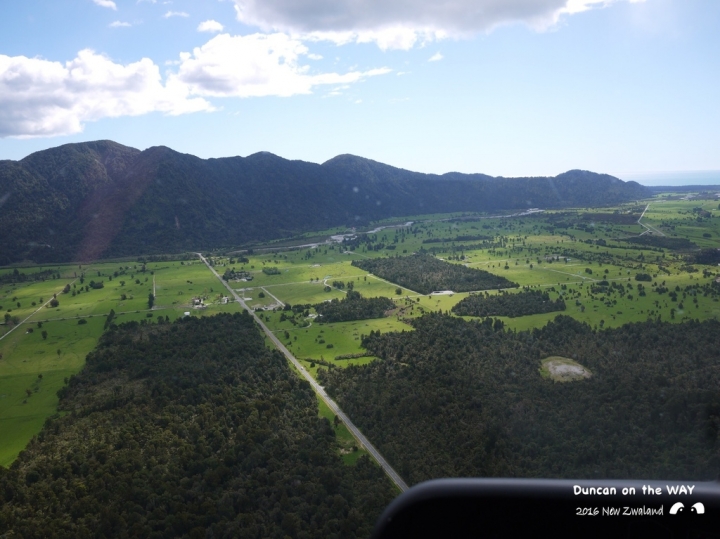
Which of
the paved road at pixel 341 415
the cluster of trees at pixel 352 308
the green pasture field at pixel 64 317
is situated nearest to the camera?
the paved road at pixel 341 415

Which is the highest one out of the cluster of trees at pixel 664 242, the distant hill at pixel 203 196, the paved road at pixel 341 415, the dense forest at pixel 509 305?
the distant hill at pixel 203 196

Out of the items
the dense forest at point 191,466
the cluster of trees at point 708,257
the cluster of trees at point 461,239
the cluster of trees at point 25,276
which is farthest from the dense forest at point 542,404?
the cluster of trees at point 25,276

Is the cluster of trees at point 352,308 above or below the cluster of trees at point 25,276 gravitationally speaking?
below

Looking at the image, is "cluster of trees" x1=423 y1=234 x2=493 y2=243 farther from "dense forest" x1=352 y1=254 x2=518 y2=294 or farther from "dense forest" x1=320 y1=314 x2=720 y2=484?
"dense forest" x1=320 y1=314 x2=720 y2=484

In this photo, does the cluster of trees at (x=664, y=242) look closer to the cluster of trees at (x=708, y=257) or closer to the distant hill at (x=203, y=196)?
the cluster of trees at (x=708, y=257)

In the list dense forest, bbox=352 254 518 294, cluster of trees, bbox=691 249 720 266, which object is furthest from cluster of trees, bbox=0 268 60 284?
cluster of trees, bbox=691 249 720 266

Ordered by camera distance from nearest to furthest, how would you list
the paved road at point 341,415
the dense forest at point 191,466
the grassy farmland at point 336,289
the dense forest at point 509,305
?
the dense forest at point 191,466, the paved road at point 341,415, the grassy farmland at point 336,289, the dense forest at point 509,305

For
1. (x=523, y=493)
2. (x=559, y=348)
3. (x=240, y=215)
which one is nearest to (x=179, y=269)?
(x=240, y=215)

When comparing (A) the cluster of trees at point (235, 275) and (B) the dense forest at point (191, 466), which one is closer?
→ (B) the dense forest at point (191, 466)
